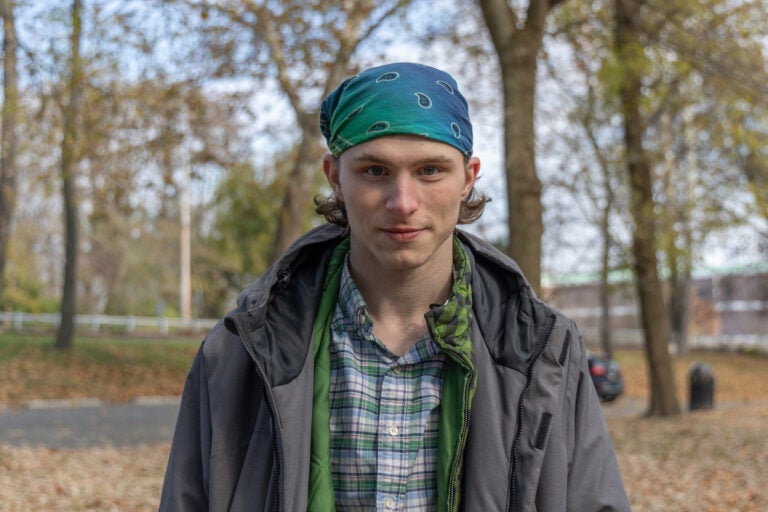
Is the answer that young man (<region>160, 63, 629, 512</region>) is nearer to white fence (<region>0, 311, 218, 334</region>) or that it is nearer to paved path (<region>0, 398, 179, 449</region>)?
paved path (<region>0, 398, 179, 449</region>)

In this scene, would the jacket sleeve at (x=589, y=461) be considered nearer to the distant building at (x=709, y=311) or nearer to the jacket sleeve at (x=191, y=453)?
the jacket sleeve at (x=191, y=453)

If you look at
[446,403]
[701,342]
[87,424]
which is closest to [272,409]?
[446,403]

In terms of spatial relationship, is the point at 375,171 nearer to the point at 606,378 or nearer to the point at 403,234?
the point at 403,234

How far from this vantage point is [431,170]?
216 centimetres

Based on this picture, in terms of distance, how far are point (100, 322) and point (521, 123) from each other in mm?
29346

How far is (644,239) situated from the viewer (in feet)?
50.1

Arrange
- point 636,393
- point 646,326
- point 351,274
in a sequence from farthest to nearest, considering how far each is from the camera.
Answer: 1. point 636,393
2. point 646,326
3. point 351,274

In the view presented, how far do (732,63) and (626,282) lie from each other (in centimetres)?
577

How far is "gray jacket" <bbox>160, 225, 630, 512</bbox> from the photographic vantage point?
2.10 m

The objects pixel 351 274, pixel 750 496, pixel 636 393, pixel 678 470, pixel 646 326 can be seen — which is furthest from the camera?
pixel 636 393

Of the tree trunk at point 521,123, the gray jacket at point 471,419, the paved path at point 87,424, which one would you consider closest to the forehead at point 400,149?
the gray jacket at point 471,419

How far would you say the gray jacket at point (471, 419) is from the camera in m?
2.10

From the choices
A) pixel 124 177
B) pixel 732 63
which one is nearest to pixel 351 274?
pixel 732 63

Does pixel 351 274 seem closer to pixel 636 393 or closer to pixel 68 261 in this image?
pixel 68 261
